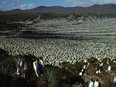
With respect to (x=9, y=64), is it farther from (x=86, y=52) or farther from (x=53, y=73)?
(x=86, y=52)

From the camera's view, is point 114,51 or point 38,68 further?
point 114,51

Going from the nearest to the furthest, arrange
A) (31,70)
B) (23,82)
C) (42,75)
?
1. (23,82)
2. (42,75)
3. (31,70)

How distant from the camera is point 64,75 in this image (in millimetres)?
16188

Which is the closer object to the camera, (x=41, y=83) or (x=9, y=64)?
(x=41, y=83)

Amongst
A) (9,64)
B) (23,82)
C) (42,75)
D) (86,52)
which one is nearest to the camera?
(23,82)

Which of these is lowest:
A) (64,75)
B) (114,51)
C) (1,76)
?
→ (114,51)

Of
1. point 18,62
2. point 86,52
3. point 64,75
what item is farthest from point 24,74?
point 86,52

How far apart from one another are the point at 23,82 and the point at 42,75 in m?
1.11

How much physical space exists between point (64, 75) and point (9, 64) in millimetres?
2548

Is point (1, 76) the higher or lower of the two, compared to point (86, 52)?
higher

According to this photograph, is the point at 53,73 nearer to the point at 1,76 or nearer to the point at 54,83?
the point at 54,83

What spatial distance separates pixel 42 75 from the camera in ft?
44.4

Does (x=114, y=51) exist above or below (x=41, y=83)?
below

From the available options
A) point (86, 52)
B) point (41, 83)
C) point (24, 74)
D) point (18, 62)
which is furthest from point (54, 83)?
point (86, 52)
